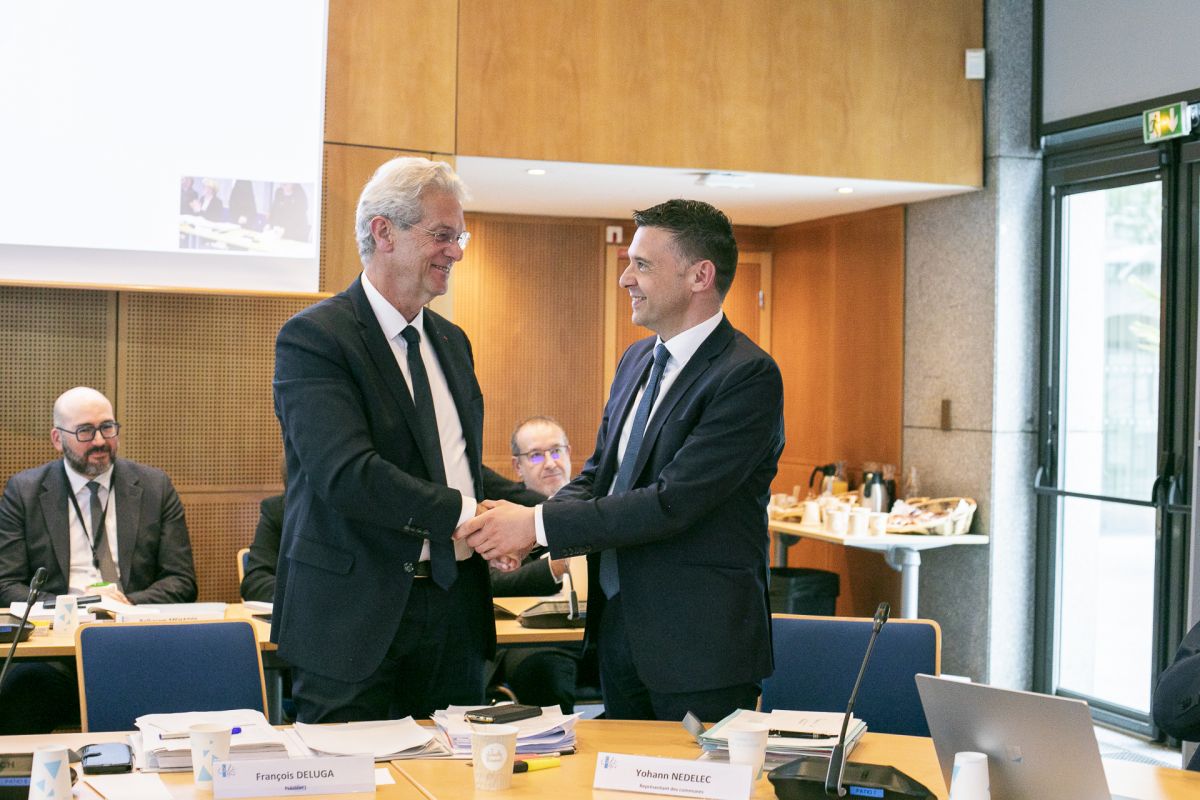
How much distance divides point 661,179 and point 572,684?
115 inches

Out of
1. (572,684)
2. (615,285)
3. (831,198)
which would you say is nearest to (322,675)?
(572,684)

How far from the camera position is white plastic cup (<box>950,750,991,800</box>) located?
6.24 ft

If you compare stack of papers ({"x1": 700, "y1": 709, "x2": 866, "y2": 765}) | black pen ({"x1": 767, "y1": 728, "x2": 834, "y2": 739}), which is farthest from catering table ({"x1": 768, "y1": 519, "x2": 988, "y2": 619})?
black pen ({"x1": 767, "y1": 728, "x2": 834, "y2": 739})

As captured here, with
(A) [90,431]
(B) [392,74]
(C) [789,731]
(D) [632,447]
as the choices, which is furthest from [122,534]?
(C) [789,731]

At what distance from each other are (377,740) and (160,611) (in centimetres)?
193

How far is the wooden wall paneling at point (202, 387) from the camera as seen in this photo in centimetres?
547

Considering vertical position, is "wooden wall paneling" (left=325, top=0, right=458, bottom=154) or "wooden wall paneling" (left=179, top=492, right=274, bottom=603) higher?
"wooden wall paneling" (left=325, top=0, right=458, bottom=154)

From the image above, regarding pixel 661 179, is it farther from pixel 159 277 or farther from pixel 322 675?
pixel 322 675

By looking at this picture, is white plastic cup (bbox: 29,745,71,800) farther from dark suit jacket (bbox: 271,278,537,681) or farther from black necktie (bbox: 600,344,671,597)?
black necktie (bbox: 600,344,671,597)

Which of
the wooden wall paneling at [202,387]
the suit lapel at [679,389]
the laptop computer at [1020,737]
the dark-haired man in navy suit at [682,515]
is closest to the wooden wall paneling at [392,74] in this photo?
the wooden wall paneling at [202,387]

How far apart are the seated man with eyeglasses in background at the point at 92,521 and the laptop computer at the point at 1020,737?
11.8 feet

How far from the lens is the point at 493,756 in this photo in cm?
211

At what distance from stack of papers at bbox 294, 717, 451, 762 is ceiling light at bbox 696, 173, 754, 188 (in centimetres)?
440

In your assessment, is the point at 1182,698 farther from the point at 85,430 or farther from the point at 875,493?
the point at 875,493
